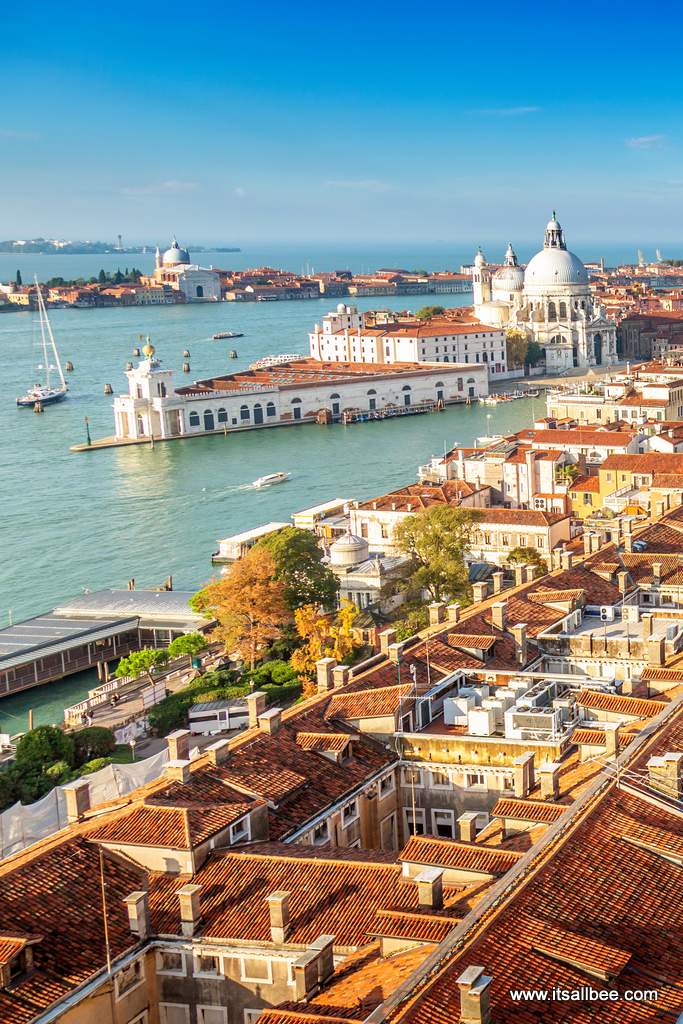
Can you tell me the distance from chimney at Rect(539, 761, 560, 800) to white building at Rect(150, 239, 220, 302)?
92.0m

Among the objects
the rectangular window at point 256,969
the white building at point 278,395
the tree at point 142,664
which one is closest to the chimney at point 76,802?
the rectangular window at point 256,969

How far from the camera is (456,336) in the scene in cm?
4159

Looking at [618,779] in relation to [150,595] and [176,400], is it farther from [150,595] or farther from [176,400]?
[176,400]

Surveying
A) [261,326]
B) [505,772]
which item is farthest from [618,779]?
[261,326]

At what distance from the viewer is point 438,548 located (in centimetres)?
1418

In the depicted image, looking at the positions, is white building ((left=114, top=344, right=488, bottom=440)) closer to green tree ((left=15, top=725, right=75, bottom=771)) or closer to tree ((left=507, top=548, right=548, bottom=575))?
tree ((left=507, top=548, right=548, bottom=575))

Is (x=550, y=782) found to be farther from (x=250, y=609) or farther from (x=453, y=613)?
(x=250, y=609)

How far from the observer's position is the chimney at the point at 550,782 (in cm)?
624

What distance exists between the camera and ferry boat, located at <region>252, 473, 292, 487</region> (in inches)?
968

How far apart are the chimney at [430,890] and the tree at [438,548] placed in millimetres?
8270

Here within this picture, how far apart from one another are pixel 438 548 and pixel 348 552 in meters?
1.54

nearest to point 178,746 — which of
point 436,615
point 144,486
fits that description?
point 436,615

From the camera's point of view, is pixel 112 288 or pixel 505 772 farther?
pixel 112 288

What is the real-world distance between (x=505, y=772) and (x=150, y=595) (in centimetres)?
900
